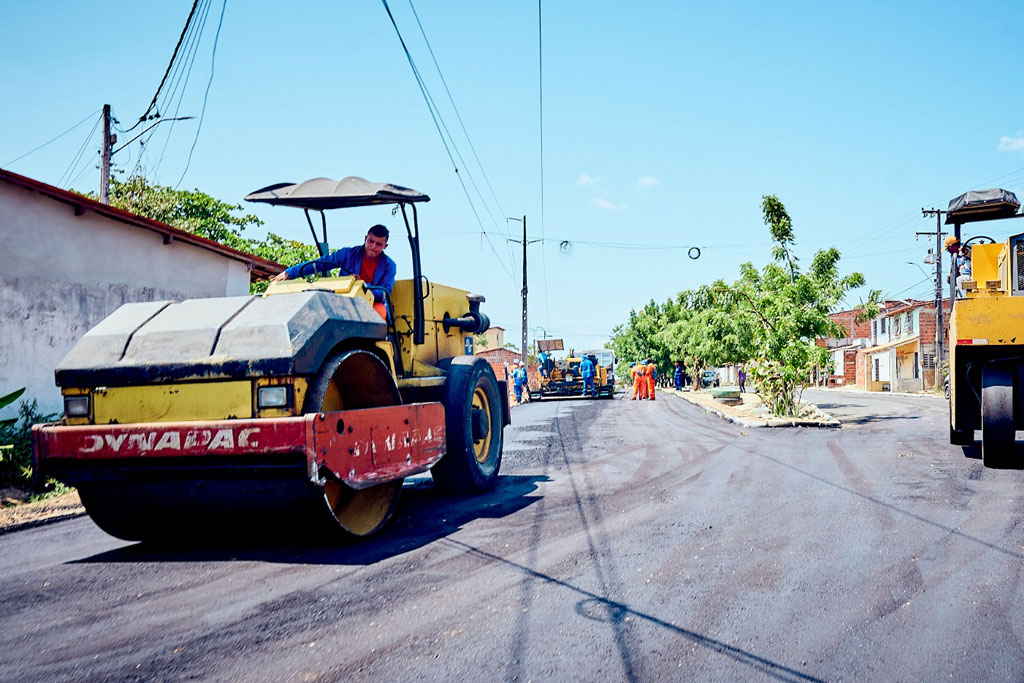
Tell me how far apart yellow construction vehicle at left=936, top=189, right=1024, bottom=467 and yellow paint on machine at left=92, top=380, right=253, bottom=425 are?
710 cm

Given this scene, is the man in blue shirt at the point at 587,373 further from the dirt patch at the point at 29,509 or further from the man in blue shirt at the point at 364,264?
the man in blue shirt at the point at 364,264

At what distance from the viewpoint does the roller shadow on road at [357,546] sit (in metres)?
5.06

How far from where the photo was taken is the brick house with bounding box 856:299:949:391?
49.2 m

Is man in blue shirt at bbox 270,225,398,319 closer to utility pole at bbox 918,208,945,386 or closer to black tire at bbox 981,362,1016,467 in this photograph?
black tire at bbox 981,362,1016,467

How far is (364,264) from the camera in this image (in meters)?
6.76

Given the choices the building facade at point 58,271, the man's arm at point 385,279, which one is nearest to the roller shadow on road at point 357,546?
the man's arm at point 385,279

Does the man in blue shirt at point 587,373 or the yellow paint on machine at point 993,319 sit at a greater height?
the yellow paint on machine at point 993,319

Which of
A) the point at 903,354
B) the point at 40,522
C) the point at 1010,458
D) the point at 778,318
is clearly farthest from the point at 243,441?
the point at 903,354

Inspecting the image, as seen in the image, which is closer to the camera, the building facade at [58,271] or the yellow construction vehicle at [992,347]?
the yellow construction vehicle at [992,347]

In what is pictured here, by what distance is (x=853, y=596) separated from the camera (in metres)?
4.06

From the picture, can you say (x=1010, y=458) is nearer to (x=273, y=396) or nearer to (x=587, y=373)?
(x=273, y=396)

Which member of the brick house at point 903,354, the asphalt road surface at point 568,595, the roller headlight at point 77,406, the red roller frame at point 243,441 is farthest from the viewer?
the brick house at point 903,354

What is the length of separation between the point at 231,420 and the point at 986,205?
30.7 feet

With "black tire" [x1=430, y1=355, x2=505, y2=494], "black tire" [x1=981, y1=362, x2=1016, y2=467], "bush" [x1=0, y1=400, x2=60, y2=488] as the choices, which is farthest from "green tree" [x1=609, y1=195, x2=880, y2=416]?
"bush" [x1=0, y1=400, x2=60, y2=488]
